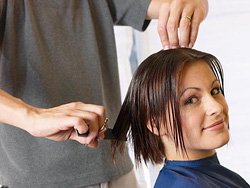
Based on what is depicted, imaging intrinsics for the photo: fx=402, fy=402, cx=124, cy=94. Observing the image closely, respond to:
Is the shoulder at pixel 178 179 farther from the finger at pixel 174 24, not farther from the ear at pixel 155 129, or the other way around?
the finger at pixel 174 24

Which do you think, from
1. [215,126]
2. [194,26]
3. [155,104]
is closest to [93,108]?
Answer: [155,104]

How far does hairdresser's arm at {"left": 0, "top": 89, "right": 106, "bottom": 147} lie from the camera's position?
895 mm

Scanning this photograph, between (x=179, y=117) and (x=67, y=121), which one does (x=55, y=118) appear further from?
Result: (x=179, y=117)

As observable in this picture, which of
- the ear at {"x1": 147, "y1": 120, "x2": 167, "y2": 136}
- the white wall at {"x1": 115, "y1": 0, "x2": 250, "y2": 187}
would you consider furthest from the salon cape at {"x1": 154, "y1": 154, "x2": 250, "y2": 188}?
the white wall at {"x1": 115, "y1": 0, "x2": 250, "y2": 187}

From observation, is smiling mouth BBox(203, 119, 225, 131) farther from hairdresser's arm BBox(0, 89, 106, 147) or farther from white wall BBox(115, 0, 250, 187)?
white wall BBox(115, 0, 250, 187)

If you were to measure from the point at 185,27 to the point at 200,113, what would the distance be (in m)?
0.28

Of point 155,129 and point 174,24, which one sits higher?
point 174,24

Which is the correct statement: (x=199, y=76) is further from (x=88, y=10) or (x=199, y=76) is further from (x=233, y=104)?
(x=233, y=104)

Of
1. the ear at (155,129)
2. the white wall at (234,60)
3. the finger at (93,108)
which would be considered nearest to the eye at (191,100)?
the ear at (155,129)

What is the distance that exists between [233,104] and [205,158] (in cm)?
97

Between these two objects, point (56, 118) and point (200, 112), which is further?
point (200, 112)

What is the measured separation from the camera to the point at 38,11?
1.34 meters

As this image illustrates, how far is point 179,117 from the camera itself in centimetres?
114

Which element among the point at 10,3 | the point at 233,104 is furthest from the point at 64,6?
the point at 233,104
